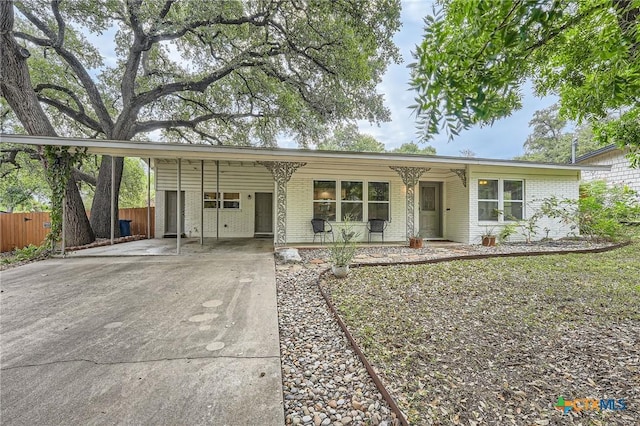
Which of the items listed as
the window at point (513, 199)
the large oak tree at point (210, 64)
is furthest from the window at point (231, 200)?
the window at point (513, 199)

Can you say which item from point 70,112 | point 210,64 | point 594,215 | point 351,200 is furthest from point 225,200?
point 594,215

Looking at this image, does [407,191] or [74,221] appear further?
[407,191]

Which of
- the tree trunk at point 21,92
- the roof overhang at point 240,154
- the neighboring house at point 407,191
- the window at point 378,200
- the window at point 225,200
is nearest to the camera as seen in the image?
the roof overhang at point 240,154

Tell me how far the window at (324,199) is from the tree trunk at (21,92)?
22.2 ft

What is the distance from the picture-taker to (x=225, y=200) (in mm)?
10664

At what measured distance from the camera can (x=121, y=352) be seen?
7.52 ft

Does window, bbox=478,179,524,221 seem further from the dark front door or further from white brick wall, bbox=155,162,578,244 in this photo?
the dark front door

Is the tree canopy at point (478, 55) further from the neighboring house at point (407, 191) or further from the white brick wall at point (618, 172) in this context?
the white brick wall at point (618, 172)

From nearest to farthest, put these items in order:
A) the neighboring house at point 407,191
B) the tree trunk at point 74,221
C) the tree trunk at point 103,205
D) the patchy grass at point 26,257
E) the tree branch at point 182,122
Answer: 1. the patchy grass at point 26,257
2. the tree trunk at point 74,221
3. the neighboring house at point 407,191
4. the tree trunk at point 103,205
5. the tree branch at point 182,122

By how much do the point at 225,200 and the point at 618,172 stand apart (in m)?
17.2

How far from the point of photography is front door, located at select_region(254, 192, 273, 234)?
36.1 feet

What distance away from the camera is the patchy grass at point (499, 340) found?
1696 mm

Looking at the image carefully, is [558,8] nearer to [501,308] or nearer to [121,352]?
[501,308]

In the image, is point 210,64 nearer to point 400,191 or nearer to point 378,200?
point 378,200
